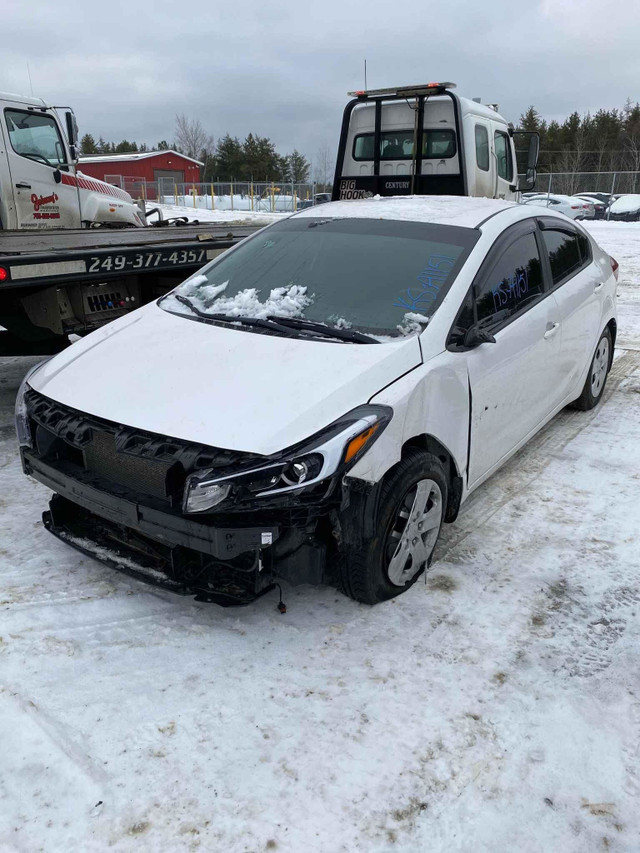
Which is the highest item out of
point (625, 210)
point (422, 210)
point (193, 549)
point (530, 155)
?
point (530, 155)

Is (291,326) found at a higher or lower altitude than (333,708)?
higher

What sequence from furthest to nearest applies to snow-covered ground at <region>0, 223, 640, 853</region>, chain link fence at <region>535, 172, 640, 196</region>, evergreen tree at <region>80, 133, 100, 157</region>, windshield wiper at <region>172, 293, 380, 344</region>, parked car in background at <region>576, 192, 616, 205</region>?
evergreen tree at <region>80, 133, 100, 157</region>, chain link fence at <region>535, 172, 640, 196</region>, parked car in background at <region>576, 192, 616, 205</region>, windshield wiper at <region>172, 293, 380, 344</region>, snow-covered ground at <region>0, 223, 640, 853</region>

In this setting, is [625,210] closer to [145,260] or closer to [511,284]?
[145,260]

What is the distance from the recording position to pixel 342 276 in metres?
3.58

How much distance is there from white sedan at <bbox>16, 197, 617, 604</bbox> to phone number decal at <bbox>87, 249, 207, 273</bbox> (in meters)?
1.51

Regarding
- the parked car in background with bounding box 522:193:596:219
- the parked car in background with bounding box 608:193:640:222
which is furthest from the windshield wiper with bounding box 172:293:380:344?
the parked car in background with bounding box 608:193:640:222

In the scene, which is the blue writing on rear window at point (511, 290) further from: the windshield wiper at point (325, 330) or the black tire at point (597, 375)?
the black tire at point (597, 375)

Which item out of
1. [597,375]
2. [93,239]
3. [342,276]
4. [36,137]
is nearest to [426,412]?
[342,276]

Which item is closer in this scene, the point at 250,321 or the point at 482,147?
the point at 250,321

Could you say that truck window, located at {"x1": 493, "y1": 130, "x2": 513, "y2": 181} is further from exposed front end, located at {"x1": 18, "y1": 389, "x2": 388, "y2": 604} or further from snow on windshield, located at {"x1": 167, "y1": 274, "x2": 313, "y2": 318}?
exposed front end, located at {"x1": 18, "y1": 389, "x2": 388, "y2": 604}

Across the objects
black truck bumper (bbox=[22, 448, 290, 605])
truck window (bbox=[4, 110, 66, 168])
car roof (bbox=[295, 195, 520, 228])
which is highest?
truck window (bbox=[4, 110, 66, 168])

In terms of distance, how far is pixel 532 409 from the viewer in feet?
13.5

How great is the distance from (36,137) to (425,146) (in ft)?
16.4

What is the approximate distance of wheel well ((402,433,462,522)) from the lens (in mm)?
3018
